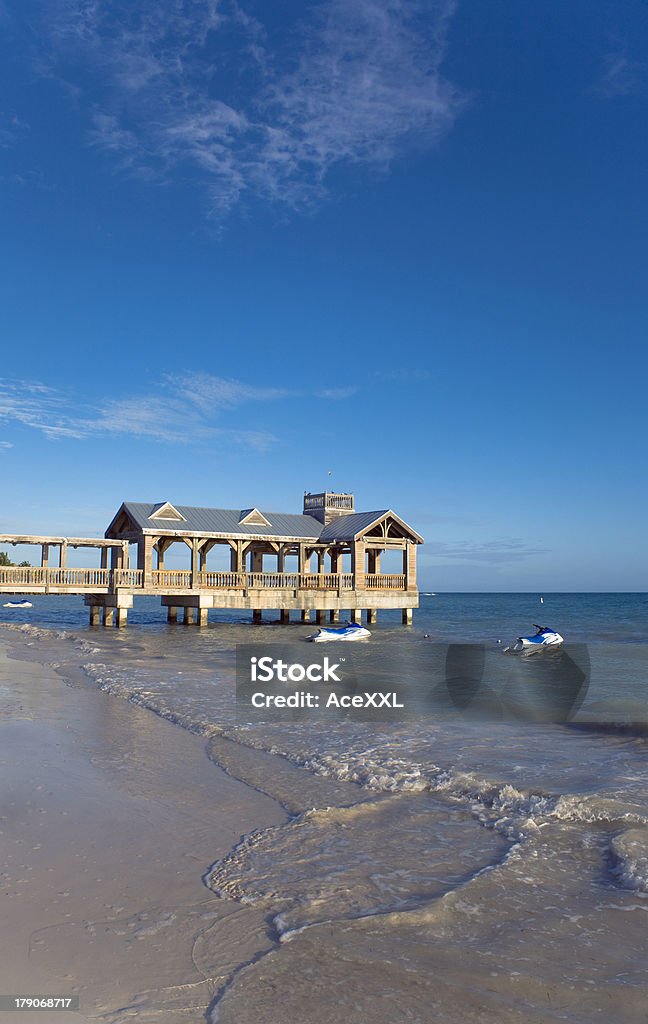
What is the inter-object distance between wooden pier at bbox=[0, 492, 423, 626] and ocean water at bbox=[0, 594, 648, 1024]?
22.0 meters

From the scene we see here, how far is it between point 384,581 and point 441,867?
34836 mm

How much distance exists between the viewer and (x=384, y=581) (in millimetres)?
40969

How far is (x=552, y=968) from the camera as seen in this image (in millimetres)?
4527

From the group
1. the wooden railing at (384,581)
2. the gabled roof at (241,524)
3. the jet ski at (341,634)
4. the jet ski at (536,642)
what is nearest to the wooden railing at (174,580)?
the wooden railing at (384,581)

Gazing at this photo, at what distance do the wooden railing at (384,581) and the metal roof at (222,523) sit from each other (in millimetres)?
3768

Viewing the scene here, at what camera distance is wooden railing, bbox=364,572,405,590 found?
40375 mm

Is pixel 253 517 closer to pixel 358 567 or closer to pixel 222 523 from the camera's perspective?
pixel 222 523

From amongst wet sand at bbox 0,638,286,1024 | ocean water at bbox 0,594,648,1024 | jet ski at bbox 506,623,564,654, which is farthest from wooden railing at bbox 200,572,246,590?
wet sand at bbox 0,638,286,1024

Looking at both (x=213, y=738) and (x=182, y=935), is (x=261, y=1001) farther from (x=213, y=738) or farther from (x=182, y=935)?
(x=213, y=738)

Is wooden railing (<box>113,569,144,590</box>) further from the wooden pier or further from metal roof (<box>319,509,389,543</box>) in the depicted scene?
metal roof (<box>319,509,389,543</box>)

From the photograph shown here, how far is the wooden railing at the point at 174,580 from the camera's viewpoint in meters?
32.5

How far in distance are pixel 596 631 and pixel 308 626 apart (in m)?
19.2

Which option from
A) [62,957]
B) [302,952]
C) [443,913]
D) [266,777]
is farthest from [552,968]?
[266,777]

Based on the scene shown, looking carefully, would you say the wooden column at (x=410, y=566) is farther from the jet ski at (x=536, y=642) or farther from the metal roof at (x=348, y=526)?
the jet ski at (x=536, y=642)
